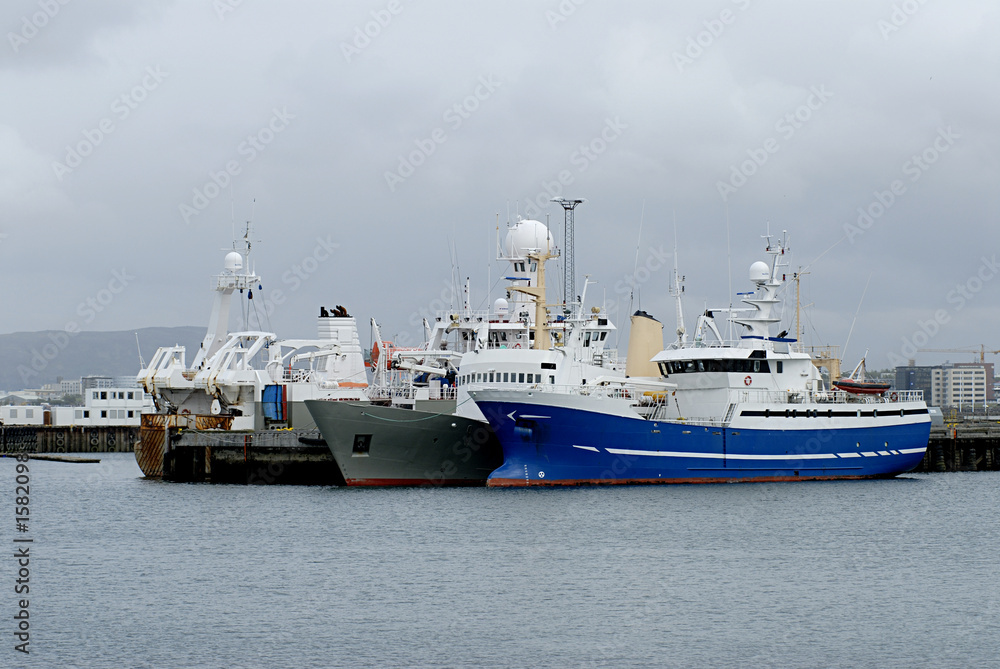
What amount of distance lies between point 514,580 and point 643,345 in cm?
2927

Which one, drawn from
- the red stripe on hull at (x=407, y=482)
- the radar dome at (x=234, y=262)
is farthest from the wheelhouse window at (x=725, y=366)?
the radar dome at (x=234, y=262)

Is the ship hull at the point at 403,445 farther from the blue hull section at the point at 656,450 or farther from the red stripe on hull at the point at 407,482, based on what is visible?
the blue hull section at the point at 656,450

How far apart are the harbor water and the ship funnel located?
1048 cm

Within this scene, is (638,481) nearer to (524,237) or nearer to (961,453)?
(524,237)

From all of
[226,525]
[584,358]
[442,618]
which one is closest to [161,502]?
[226,525]

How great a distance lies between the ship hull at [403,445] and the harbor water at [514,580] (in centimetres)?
169

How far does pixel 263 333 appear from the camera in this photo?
68562mm

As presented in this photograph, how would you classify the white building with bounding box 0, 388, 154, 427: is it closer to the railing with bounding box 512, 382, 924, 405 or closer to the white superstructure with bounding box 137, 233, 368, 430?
the white superstructure with bounding box 137, 233, 368, 430

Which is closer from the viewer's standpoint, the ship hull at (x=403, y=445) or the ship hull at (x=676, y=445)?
the ship hull at (x=676, y=445)

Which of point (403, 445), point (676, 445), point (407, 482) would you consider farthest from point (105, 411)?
point (676, 445)

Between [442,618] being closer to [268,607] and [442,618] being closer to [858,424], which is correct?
[268,607]

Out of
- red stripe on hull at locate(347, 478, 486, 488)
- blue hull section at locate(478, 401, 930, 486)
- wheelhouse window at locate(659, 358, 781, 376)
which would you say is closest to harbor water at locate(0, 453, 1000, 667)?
blue hull section at locate(478, 401, 930, 486)

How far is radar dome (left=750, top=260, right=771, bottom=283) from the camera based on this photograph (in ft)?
184

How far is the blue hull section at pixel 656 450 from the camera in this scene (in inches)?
1905
